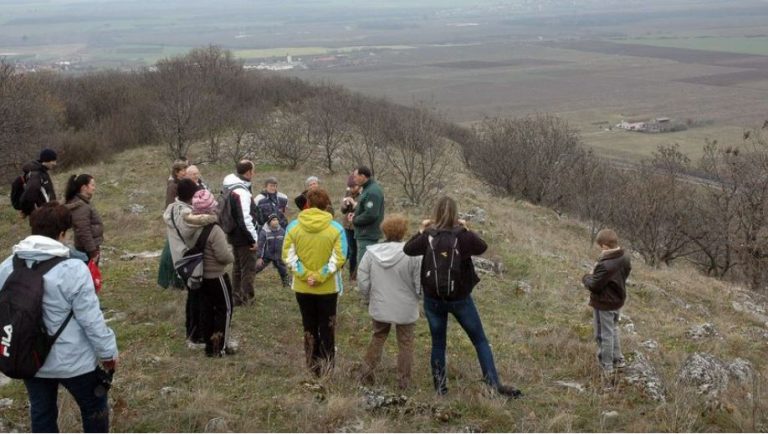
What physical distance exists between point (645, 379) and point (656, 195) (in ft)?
53.8

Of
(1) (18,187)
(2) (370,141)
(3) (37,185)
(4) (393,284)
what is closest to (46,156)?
(3) (37,185)

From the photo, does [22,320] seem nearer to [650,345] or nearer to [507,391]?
[507,391]

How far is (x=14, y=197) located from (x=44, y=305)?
5.86 metres

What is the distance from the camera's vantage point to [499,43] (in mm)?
170750

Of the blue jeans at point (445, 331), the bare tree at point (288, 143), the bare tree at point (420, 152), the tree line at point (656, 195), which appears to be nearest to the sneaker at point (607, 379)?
the blue jeans at point (445, 331)

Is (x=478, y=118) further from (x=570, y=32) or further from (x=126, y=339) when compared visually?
(x=570, y=32)

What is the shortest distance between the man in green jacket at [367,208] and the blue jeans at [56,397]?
4.69 m

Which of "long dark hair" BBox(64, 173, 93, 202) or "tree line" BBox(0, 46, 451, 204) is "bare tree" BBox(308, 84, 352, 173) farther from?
"long dark hair" BBox(64, 173, 93, 202)

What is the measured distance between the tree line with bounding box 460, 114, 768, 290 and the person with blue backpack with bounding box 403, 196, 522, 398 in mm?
16713

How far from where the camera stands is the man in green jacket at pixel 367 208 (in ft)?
28.7

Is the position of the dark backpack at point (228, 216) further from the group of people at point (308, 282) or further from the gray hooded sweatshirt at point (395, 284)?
the gray hooded sweatshirt at point (395, 284)

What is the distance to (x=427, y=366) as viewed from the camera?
24.0 feet

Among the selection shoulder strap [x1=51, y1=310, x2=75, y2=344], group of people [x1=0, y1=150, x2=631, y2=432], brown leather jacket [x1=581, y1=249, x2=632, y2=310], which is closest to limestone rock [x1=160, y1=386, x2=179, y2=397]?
group of people [x1=0, y1=150, x2=631, y2=432]

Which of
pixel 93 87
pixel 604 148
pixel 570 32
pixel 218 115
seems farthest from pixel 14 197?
pixel 570 32
